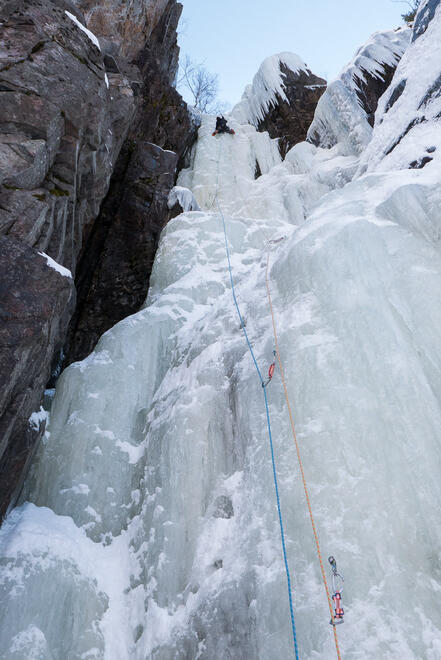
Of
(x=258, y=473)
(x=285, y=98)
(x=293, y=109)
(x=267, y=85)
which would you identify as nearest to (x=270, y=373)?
(x=258, y=473)

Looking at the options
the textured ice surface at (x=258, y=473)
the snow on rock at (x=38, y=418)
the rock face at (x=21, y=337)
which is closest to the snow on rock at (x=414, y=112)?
the textured ice surface at (x=258, y=473)

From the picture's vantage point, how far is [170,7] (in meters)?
16.1

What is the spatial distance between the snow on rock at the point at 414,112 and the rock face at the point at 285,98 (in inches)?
322

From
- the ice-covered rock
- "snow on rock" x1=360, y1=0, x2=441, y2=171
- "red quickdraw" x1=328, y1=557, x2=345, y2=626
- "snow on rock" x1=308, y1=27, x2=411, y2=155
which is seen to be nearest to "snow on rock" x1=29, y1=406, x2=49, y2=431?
"red quickdraw" x1=328, y1=557, x2=345, y2=626

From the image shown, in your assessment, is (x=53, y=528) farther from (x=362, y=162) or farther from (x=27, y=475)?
(x=362, y=162)

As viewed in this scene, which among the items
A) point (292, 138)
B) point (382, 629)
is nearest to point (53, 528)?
point (382, 629)

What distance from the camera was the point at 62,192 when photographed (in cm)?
680

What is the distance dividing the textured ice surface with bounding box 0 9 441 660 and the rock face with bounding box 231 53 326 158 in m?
12.5

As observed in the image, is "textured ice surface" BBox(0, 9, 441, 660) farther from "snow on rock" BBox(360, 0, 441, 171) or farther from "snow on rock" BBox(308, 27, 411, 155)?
"snow on rock" BBox(308, 27, 411, 155)

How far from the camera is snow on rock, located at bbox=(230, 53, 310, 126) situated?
63.9 feet

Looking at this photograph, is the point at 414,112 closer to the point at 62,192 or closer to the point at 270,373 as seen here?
the point at 270,373

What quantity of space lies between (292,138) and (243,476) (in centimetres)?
1671

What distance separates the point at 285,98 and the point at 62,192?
1576 cm

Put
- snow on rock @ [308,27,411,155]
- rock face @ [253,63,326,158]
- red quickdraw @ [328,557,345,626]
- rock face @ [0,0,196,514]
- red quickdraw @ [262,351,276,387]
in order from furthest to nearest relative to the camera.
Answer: rock face @ [253,63,326,158] < snow on rock @ [308,27,411,155] < red quickdraw @ [262,351,276,387] < rock face @ [0,0,196,514] < red quickdraw @ [328,557,345,626]
